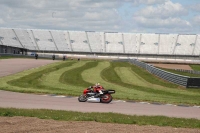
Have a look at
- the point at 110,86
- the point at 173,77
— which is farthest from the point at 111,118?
the point at 173,77

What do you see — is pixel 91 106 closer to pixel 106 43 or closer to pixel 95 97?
pixel 95 97

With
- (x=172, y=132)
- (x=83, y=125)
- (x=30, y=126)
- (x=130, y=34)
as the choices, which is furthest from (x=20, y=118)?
(x=130, y=34)

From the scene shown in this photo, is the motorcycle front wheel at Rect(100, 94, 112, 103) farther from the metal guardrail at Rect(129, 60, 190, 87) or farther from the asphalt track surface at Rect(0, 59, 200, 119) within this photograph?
the metal guardrail at Rect(129, 60, 190, 87)

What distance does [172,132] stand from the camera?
12.3m

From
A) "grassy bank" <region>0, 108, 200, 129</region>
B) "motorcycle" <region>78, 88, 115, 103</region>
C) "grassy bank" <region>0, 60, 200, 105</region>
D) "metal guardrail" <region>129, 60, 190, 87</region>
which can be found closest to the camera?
"grassy bank" <region>0, 108, 200, 129</region>

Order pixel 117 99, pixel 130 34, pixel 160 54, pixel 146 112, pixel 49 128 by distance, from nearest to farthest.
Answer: pixel 49 128
pixel 146 112
pixel 117 99
pixel 160 54
pixel 130 34

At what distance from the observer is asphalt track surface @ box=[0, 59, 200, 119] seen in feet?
58.9

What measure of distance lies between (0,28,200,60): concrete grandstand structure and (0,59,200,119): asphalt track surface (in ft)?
356

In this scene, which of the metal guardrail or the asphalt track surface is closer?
the asphalt track surface

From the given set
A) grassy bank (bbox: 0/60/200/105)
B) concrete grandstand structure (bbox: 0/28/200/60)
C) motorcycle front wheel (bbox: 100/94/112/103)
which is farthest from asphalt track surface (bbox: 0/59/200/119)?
concrete grandstand structure (bbox: 0/28/200/60)

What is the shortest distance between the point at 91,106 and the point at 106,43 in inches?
4954

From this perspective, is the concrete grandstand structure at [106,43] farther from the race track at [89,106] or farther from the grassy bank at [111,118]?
the grassy bank at [111,118]

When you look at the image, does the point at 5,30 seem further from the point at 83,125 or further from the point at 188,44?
the point at 83,125

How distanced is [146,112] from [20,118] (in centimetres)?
661
